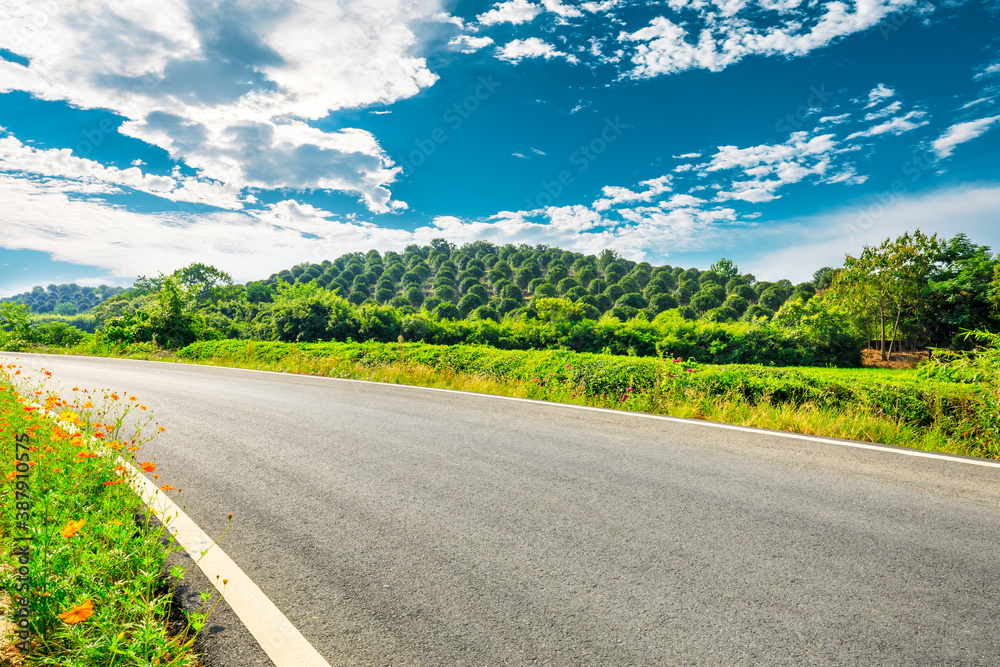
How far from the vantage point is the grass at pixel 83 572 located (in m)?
1.94

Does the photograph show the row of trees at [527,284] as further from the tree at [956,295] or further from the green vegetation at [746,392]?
the green vegetation at [746,392]

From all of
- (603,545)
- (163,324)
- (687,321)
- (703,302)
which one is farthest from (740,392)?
(703,302)

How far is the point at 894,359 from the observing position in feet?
85.5

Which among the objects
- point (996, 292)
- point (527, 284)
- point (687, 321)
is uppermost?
point (527, 284)

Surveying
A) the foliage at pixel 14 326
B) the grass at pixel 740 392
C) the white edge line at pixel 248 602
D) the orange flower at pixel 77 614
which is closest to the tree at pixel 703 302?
the grass at pixel 740 392

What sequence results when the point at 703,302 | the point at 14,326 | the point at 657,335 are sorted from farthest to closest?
the point at 703,302, the point at 14,326, the point at 657,335

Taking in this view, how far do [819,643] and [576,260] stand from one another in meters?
63.8

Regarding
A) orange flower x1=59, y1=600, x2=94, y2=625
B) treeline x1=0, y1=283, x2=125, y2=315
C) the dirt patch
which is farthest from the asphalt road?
treeline x1=0, y1=283, x2=125, y2=315

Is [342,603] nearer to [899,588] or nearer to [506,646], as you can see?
[506,646]

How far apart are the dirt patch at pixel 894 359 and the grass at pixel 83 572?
31016mm

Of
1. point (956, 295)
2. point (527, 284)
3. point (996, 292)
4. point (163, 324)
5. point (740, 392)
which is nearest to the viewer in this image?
point (740, 392)

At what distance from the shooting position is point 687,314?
41000 mm

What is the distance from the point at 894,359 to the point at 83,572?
3411cm

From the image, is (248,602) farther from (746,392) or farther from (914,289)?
(914,289)
